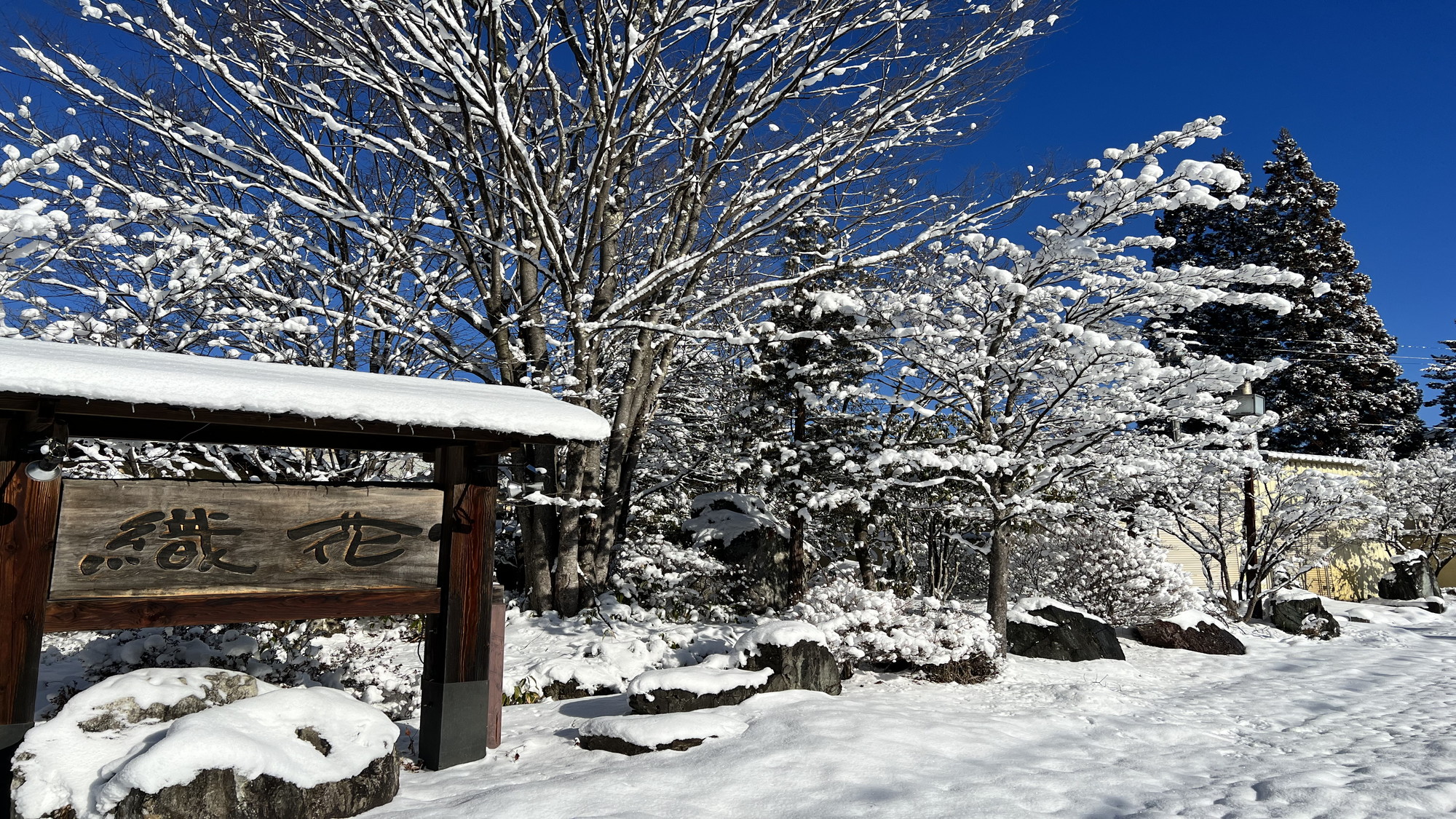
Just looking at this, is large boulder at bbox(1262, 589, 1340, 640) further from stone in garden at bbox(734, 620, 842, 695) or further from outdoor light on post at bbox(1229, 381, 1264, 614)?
stone in garden at bbox(734, 620, 842, 695)

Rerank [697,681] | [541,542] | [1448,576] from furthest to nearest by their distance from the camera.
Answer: [1448,576] < [541,542] < [697,681]

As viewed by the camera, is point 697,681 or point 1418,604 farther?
point 1418,604

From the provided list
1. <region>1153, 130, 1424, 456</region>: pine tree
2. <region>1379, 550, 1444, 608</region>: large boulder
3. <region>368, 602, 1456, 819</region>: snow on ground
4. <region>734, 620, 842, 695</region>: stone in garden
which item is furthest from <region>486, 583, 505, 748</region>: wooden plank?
<region>1153, 130, 1424, 456</region>: pine tree

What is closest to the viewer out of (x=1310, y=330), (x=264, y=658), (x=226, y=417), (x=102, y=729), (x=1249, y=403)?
(x=102, y=729)

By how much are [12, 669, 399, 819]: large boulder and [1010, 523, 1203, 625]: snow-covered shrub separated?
10728 millimetres

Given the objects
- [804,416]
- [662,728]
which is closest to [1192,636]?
[804,416]

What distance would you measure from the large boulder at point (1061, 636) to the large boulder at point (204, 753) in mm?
8310

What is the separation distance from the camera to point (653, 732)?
533 cm

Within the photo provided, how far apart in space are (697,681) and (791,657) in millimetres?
1035

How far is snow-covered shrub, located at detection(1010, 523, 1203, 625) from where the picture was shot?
12781mm

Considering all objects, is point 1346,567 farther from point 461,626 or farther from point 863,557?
point 461,626

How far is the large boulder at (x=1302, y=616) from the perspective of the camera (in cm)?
1353

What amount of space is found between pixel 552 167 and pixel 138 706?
781 cm

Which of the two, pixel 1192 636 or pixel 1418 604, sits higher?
pixel 1192 636
